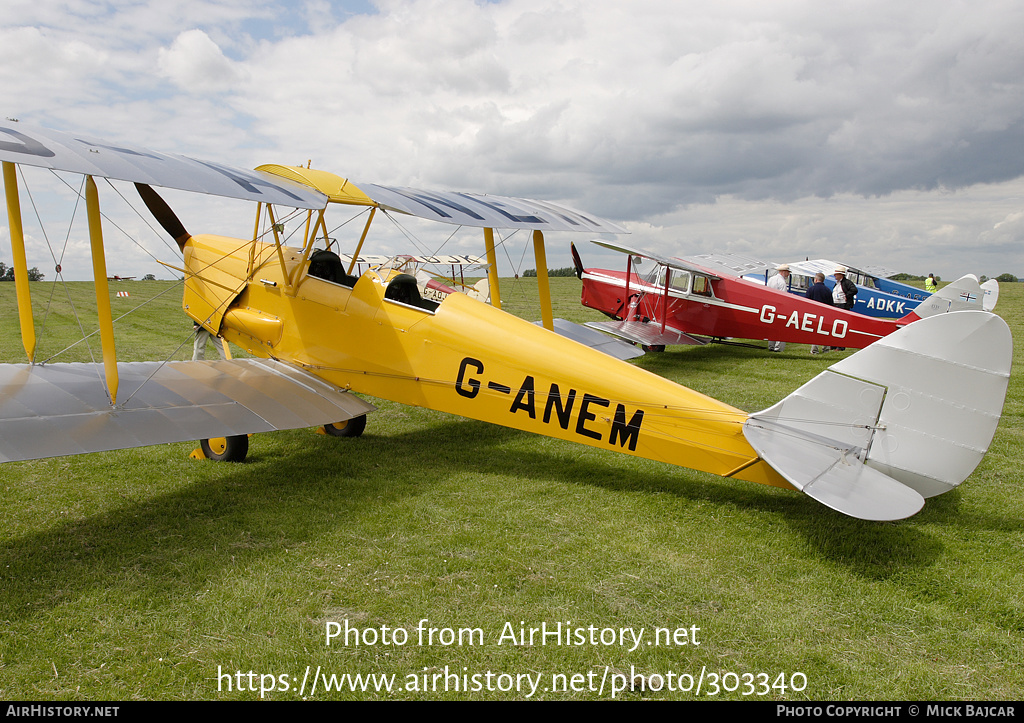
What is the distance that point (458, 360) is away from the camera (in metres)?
5.37

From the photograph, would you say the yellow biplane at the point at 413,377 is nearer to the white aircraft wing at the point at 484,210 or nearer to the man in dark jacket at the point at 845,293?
the white aircraft wing at the point at 484,210

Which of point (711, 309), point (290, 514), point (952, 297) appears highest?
point (952, 297)

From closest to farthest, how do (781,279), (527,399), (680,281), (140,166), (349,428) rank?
(140,166), (527,399), (349,428), (680,281), (781,279)

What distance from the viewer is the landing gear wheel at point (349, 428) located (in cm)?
654

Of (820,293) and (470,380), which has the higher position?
(820,293)

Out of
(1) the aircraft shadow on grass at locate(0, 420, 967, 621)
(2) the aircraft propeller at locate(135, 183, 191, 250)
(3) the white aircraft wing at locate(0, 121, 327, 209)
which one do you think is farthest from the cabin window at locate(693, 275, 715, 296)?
(2) the aircraft propeller at locate(135, 183, 191, 250)

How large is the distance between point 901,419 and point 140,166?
17.0 feet

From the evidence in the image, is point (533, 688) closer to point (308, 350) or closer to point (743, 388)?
point (308, 350)

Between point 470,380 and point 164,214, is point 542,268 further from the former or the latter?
point 164,214

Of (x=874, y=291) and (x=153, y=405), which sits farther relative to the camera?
(x=874, y=291)

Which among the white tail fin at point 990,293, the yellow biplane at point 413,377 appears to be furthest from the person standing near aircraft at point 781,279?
the yellow biplane at point 413,377

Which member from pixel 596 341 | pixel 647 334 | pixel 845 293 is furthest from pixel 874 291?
pixel 596 341

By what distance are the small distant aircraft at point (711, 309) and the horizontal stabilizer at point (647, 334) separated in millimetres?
17

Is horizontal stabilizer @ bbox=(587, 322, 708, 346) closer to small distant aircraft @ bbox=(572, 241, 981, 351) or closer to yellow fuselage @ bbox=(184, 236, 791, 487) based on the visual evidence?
small distant aircraft @ bbox=(572, 241, 981, 351)
